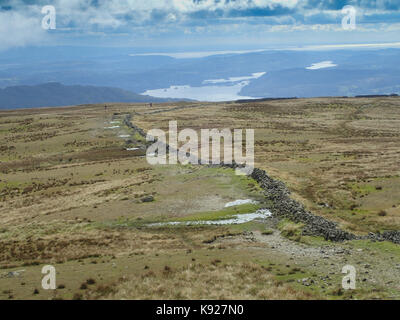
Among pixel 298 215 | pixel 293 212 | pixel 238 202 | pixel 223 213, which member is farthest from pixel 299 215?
pixel 238 202

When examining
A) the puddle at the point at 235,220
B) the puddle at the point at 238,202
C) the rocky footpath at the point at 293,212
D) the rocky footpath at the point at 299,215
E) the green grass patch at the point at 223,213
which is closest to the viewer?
the rocky footpath at the point at 299,215

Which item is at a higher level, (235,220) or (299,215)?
(299,215)

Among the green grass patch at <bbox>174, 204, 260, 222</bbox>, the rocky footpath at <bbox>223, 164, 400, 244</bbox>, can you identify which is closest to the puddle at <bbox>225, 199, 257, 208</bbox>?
the green grass patch at <bbox>174, 204, 260, 222</bbox>

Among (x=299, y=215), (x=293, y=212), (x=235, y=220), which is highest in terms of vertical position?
(x=299, y=215)

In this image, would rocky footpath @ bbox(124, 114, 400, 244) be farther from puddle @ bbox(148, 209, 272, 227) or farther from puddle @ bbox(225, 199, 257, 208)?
puddle @ bbox(225, 199, 257, 208)

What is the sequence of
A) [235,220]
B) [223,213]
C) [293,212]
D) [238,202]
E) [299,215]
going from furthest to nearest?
[238,202], [223,213], [235,220], [293,212], [299,215]

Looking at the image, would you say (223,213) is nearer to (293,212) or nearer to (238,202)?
(238,202)

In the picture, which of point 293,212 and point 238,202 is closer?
point 293,212

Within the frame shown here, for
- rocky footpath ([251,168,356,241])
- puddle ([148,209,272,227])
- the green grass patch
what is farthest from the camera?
the green grass patch

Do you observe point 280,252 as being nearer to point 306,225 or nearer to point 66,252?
point 306,225

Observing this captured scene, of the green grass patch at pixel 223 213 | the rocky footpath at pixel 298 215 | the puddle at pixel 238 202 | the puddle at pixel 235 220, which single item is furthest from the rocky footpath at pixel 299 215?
the green grass patch at pixel 223 213

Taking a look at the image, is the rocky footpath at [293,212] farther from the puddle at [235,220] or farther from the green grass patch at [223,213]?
the green grass patch at [223,213]
